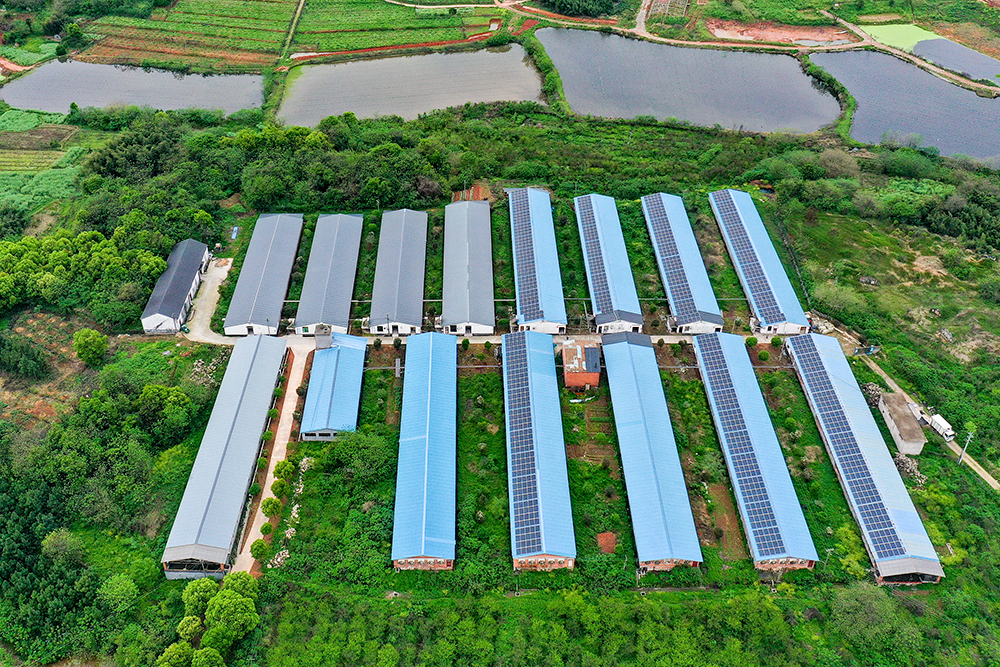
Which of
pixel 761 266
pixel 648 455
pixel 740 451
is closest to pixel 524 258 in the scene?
pixel 761 266

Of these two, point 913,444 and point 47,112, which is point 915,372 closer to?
point 913,444

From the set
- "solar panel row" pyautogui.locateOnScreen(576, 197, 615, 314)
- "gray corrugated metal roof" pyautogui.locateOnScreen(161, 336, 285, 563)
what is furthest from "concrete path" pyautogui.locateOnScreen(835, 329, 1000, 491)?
"gray corrugated metal roof" pyautogui.locateOnScreen(161, 336, 285, 563)

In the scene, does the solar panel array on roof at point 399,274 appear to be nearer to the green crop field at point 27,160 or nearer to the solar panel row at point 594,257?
the solar panel row at point 594,257

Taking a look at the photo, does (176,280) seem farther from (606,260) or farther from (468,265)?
(606,260)

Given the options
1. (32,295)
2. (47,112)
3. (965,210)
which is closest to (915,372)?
(965,210)

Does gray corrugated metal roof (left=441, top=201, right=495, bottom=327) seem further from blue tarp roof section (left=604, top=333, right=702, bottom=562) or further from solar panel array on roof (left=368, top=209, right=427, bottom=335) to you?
blue tarp roof section (left=604, top=333, right=702, bottom=562)

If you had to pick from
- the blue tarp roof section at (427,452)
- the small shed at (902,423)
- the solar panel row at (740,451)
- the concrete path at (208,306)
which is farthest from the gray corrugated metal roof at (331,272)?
the small shed at (902,423)
